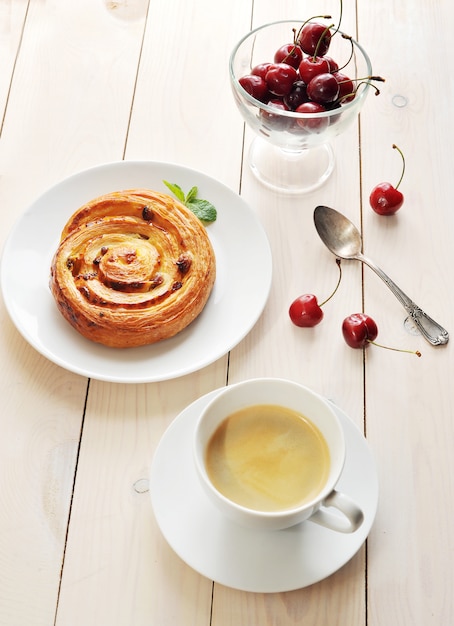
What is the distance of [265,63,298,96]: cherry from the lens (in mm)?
1552

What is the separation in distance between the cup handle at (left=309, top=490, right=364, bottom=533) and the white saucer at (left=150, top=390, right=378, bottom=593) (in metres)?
0.06

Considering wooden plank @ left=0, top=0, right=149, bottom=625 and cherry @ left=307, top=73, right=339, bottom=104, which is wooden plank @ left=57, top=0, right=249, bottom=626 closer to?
wooden plank @ left=0, top=0, right=149, bottom=625

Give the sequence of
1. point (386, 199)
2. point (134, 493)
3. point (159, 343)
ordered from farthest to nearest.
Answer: point (386, 199) → point (159, 343) → point (134, 493)

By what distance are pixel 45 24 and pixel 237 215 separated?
0.91 metres

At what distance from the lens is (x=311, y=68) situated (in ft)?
5.07

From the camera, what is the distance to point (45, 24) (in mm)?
2027

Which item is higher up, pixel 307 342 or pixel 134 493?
pixel 307 342

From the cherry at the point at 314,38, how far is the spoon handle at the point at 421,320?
0.54 meters

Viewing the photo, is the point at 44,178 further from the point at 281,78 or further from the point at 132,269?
the point at 281,78

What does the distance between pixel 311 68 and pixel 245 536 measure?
0.98 meters

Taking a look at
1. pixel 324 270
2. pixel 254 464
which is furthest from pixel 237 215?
pixel 254 464

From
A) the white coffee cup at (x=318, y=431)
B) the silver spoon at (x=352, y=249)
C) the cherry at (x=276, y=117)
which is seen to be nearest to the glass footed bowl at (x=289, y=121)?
the cherry at (x=276, y=117)

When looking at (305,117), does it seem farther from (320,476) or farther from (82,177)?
(320,476)

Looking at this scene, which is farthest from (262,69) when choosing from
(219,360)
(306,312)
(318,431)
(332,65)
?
(318,431)
